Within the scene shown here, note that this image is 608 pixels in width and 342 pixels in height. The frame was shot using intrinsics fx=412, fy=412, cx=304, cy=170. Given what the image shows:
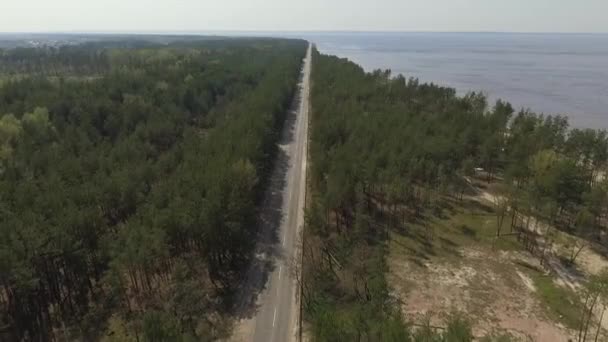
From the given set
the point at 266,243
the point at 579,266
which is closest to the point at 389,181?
the point at 266,243

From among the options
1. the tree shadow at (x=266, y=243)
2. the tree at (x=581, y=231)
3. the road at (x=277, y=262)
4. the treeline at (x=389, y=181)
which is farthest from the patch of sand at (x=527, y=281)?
the tree shadow at (x=266, y=243)

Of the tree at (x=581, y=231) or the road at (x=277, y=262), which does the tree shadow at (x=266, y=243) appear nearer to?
the road at (x=277, y=262)

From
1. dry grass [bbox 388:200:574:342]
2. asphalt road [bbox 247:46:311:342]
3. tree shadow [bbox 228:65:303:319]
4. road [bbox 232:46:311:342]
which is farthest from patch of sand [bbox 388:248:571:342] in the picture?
tree shadow [bbox 228:65:303:319]

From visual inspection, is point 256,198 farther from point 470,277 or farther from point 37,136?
point 37,136

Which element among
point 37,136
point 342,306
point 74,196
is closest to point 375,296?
point 342,306

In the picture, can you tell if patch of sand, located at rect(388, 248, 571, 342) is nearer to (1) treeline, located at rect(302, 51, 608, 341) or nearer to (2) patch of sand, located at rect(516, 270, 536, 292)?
(2) patch of sand, located at rect(516, 270, 536, 292)

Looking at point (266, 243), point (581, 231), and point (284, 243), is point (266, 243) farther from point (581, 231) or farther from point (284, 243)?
point (581, 231)
